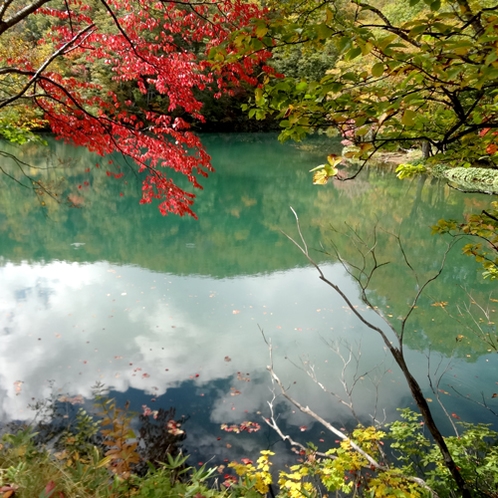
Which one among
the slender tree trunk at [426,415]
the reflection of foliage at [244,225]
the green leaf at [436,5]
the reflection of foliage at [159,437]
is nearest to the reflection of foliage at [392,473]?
the slender tree trunk at [426,415]

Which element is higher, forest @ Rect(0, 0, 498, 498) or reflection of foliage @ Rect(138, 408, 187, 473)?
forest @ Rect(0, 0, 498, 498)

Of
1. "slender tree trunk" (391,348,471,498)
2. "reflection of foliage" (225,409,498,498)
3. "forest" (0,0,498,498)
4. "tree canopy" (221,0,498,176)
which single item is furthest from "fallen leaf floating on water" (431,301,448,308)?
"slender tree trunk" (391,348,471,498)

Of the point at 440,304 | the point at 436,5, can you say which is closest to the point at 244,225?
the point at 440,304

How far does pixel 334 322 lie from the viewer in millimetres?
5059

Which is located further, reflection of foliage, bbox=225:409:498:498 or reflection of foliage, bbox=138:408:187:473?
reflection of foliage, bbox=138:408:187:473

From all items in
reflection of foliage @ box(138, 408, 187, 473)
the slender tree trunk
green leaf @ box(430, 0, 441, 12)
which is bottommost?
reflection of foliage @ box(138, 408, 187, 473)

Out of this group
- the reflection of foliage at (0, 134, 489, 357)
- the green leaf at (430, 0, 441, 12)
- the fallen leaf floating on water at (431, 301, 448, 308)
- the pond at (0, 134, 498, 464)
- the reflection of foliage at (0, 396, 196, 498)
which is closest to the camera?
the green leaf at (430, 0, 441, 12)

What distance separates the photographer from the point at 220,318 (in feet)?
16.6

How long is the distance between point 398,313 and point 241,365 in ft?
8.36

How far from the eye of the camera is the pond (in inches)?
140

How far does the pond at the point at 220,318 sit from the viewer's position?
356cm

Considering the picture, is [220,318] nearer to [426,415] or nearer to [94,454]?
[94,454]

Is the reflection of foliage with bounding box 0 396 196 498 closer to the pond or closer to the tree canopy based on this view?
the pond

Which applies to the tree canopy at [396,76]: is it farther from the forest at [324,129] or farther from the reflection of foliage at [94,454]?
the reflection of foliage at [94,454]
